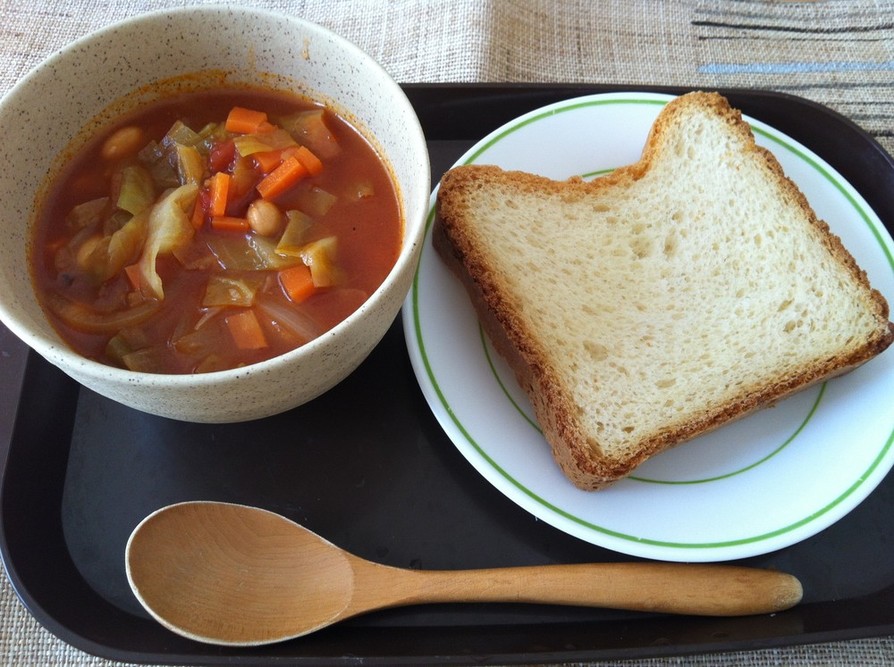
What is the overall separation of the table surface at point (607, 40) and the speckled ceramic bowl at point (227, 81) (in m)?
0.89

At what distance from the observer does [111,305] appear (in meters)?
1.52

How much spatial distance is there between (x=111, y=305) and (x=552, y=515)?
3.37 ft

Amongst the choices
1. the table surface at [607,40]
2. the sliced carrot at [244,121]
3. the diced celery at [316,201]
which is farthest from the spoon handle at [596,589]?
the table surface at [607,40]

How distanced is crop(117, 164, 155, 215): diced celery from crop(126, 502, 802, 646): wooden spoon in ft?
2.18

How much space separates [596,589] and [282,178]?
1127mm

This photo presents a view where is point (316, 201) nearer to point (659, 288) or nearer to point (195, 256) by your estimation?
point (195, 256)

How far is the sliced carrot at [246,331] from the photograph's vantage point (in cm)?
148

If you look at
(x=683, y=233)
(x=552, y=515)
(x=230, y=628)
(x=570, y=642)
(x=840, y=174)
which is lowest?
(x=230, y=628)

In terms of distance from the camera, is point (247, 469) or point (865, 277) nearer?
point (247, 469)

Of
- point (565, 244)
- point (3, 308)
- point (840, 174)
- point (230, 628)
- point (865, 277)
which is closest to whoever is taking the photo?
point (3, 308)

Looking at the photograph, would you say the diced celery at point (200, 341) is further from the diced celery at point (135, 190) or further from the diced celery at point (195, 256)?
the diced celery at point (135, 190)

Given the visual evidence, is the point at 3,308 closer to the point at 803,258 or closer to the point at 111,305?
the point at 111,305

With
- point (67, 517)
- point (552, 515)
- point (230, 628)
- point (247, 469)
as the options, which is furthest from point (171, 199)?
point (552, 515)

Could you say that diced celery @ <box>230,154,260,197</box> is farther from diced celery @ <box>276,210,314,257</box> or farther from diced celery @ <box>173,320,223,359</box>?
diced celery @ <box>173,320,223,359</box>
